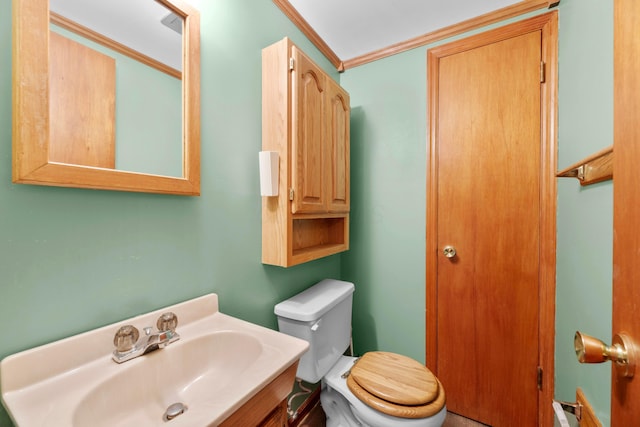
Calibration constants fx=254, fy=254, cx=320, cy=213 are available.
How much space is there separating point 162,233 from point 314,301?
2.51 feet

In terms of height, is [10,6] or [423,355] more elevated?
[10,6]

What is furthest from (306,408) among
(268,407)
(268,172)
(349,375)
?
(268,172)

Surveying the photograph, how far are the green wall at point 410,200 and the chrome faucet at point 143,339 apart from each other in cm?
128

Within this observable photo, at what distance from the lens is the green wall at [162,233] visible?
59cm

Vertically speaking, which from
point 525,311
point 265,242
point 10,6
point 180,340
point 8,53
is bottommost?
point 525,311

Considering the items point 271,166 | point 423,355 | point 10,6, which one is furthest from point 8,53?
point 423,355

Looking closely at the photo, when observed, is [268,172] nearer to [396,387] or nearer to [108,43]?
[108,43]

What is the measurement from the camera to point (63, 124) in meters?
0.65

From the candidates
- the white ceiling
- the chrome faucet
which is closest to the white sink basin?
the chrome faucet

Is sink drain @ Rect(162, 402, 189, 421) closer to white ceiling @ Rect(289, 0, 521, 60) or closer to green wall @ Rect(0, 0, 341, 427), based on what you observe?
green wall @ Rect(0, 0, 341, 427)

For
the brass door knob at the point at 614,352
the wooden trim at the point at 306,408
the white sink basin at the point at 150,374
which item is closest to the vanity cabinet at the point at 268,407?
the white sink basin at the point at 150,374

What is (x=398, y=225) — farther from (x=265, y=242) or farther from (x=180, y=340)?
(x=180, y=340)

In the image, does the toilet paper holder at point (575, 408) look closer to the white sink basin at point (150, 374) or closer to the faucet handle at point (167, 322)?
the white sink basin at point (150, 374)

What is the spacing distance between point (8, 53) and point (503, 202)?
6.38ft
